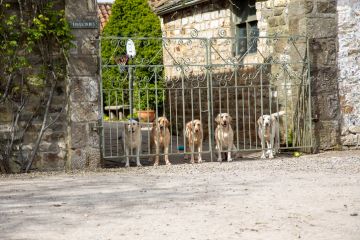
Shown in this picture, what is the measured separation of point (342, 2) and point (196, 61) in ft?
16.2

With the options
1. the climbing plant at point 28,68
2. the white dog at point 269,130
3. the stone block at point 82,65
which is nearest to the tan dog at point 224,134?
the white dog at point 269,130

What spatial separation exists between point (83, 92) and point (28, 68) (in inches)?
34.0

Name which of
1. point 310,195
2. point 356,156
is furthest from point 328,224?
point 356,156

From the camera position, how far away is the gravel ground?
5.44 metres

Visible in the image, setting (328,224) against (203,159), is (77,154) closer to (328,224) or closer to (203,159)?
(203,159)

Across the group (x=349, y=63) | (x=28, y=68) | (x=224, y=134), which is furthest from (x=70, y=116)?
(x=349, y=63)

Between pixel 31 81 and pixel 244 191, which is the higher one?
pixel 31 81

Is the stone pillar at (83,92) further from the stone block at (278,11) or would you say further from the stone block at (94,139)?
the stone block at (278,11)

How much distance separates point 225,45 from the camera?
1527cm

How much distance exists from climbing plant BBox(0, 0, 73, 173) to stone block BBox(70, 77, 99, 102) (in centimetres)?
24

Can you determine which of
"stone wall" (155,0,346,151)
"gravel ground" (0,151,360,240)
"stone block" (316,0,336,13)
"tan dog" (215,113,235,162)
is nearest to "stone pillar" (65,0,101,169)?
"gravel ground" (0,151,360,240)

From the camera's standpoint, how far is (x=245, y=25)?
48.1ft

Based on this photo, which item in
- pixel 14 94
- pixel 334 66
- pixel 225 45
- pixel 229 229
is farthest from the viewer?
pixel 225 45

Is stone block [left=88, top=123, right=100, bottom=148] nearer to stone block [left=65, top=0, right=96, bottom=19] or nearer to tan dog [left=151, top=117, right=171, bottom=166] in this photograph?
tan dog [left=151, top=117, right=171, bottom=166]
